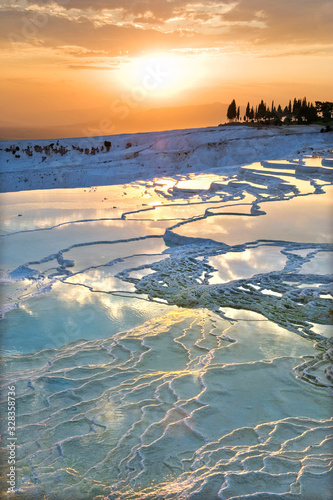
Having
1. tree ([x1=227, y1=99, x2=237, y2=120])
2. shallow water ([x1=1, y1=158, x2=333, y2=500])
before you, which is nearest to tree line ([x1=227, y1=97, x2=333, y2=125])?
tree ([x1=227, y1=99, x2=237, y2=120])

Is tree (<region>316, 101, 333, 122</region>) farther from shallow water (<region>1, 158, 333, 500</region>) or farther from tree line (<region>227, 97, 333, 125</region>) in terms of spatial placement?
shallow water (<region>1, 158, 333, 500</region>)

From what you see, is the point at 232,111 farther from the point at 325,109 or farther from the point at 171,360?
the point at 171,360

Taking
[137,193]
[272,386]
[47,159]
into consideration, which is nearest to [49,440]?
[272,386]

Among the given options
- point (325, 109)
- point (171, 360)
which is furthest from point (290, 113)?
point (171, 360)

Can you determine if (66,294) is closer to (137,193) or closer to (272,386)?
(272,386)

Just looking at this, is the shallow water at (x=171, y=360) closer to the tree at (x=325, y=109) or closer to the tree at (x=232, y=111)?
the tree at (x=325, y=109)

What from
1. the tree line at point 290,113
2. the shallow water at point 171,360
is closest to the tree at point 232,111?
the tree line at point 290,113
